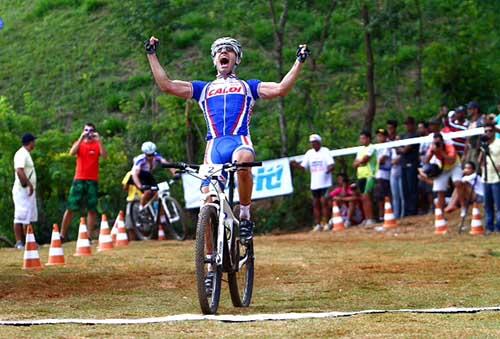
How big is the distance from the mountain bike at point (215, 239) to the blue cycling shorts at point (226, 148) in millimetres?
294

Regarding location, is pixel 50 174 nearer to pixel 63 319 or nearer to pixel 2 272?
pixel 2 272

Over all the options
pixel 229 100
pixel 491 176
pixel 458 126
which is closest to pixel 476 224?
pixel 491 176

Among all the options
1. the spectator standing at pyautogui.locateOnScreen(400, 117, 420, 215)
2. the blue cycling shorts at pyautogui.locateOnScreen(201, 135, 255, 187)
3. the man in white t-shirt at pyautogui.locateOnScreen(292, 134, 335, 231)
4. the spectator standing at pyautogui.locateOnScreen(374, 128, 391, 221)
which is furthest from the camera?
the man in white t-shirt at pyautogui.locateOnScreen(292, 134, 335, 231)

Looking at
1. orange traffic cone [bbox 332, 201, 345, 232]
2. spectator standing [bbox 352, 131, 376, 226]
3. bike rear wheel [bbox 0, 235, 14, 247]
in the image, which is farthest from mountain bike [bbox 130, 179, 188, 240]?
spectator standing [bbox 352, 131, 376, 226]

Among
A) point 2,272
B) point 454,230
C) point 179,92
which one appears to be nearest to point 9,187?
point 454,230

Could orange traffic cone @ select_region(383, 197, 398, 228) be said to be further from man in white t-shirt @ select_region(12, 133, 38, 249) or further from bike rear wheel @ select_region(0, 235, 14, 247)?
bike rear wheel @ select_region(0, 235, 14, 247)

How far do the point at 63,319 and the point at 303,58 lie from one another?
312cm

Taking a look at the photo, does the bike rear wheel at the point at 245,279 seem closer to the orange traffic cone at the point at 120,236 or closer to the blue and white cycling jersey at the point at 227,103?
the blue and white cycling jersey at the point at 227,103

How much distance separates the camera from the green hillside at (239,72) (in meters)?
30.1

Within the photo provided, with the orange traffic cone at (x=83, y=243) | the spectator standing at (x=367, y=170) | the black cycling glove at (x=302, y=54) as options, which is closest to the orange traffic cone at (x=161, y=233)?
the spectator standing at (x=367, y=170)

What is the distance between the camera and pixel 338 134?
30.4m

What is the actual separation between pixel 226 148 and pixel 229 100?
47cm

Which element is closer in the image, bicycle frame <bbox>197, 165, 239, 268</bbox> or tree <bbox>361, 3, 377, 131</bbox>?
bicycle frame <bbox>197, 165, 239, 268</bbox>

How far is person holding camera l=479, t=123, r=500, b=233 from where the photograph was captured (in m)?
20.9
